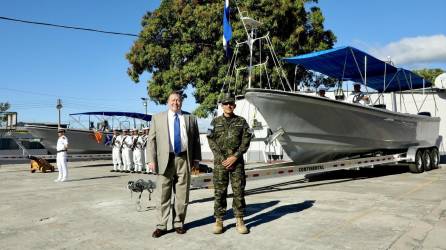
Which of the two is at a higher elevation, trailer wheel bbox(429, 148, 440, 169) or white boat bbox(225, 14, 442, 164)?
white boat bbox(225, 14, 442, 164)

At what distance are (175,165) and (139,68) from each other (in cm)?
2501

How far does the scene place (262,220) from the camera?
6.10m

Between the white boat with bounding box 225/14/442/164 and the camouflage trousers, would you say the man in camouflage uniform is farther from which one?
the white boat with bounding box 225/14/442/164

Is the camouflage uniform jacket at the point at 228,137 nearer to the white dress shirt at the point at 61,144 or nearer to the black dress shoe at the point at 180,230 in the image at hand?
the black dress shoe at the point at 180,230

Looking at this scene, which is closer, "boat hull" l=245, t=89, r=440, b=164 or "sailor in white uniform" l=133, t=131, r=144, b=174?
"boat hull" l=245, t=89, r=440, b=164

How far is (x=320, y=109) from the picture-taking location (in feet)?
34.8

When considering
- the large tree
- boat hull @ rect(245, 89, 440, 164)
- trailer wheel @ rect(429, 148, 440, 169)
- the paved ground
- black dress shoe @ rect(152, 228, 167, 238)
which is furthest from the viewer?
the large tree

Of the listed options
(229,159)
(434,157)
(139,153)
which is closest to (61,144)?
(139,153)

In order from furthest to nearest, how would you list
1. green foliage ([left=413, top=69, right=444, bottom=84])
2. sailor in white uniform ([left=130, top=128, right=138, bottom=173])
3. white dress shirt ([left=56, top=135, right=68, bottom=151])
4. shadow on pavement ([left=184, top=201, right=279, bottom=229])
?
green foliage ([left=413, top=69, right=444, bottom=84]) → sailor in white uniform ([left=130, top=128, right=138, bottom=173]) → white dress shirt ([left=56, top=135, right=68, bottom=151]) → shadow on pavement ([left=184, top=201, right=279, bottom=229])

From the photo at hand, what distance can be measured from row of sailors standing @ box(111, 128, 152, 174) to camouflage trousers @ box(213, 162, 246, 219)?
10.5 metres

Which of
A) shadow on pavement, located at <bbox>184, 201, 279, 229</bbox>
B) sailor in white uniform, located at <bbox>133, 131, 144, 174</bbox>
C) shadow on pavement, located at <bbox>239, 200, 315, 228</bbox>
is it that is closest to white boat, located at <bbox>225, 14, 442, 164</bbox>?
shadow on pavement, located at <bbox>184, 201, 279, 229</bbox>

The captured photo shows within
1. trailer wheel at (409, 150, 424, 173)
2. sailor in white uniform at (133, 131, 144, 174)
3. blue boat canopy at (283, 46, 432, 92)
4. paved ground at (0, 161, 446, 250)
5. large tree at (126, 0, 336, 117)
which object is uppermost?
large tree at (126, 0, 336, 117)

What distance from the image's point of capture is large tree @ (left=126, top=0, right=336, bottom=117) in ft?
78.8

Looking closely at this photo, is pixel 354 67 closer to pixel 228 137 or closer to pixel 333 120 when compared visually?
pixel 333 120
